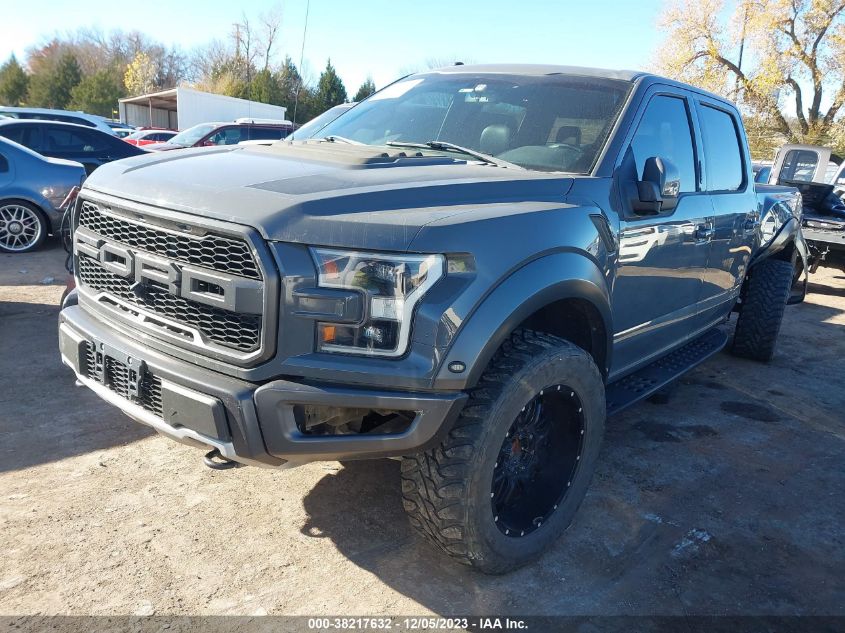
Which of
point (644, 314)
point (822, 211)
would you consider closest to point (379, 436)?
point (644, 314)

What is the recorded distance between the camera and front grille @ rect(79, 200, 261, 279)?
82.7 inches

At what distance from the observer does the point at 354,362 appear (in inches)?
82.2

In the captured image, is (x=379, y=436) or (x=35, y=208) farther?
(x=35, y=208)

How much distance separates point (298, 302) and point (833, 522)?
2.86 m

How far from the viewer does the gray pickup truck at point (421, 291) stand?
81.9 inches

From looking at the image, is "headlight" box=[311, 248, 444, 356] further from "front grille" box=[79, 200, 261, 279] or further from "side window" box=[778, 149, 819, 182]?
"side window" box=[778, 149, 819, 182]

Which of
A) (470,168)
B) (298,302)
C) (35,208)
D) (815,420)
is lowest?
(815,420)

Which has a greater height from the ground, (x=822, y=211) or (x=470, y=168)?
(x=470, y=168)

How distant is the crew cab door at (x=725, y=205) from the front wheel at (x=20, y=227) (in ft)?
24.2

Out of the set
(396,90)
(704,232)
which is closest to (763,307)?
(704,232)

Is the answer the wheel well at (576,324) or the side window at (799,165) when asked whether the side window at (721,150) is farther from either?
the side window at (799,165)

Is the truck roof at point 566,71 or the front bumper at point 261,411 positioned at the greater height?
the truck roof at point 566,71

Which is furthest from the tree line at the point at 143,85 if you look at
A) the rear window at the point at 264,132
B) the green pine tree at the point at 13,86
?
the rear window at the point at 264,132

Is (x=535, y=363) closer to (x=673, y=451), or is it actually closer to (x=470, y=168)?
(x=470, y=168)
